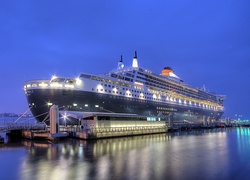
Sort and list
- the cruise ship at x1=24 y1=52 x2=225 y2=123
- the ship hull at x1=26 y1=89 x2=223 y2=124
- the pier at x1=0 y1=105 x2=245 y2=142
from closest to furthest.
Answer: the pier at x1=0 y1=105 x2=245 y2=142, the ship hull at x1=26 y1=89 x2=223 y2=124, the cruise ship at x1=24 y1=52 x2=225 y2=123

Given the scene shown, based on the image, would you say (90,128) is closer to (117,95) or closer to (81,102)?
(81,102)

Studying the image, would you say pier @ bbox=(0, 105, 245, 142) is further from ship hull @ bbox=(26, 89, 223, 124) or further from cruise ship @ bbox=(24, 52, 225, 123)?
cruise ship @ bbox=(24, 52, 225, 123)

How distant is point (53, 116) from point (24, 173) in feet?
65.1

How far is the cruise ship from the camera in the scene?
39875 mm

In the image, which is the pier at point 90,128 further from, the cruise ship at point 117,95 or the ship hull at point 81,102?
the cruise ship at point 117,95

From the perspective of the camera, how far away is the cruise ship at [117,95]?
1570 inches

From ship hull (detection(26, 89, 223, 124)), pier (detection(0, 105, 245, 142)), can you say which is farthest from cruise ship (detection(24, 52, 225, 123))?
pier (detection(0, 105, 245, 142))

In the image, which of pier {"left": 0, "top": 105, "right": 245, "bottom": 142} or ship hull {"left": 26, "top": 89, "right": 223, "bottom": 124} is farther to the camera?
ship hull {"left": 26, "top": 89, "right": 223, "bottom": 124}

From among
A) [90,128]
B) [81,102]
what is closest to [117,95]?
[81,102]

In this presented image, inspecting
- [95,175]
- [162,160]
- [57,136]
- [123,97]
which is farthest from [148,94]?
[95,175]

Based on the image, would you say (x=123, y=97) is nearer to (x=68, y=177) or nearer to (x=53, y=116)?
(x=53, y=116)

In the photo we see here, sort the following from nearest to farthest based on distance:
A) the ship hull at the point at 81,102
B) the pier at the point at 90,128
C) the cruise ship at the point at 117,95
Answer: the pier at the point at 90,128, the ship hull at the point at 81,102, the cruise ship at the point at 117,95

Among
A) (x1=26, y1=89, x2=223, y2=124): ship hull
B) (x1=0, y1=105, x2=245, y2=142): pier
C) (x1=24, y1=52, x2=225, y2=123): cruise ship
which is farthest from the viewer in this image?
(x1=24, y1=52, x2=225, y2=123): cruise ship

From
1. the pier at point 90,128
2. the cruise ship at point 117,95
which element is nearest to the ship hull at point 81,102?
the cruise ship at point 117,95
